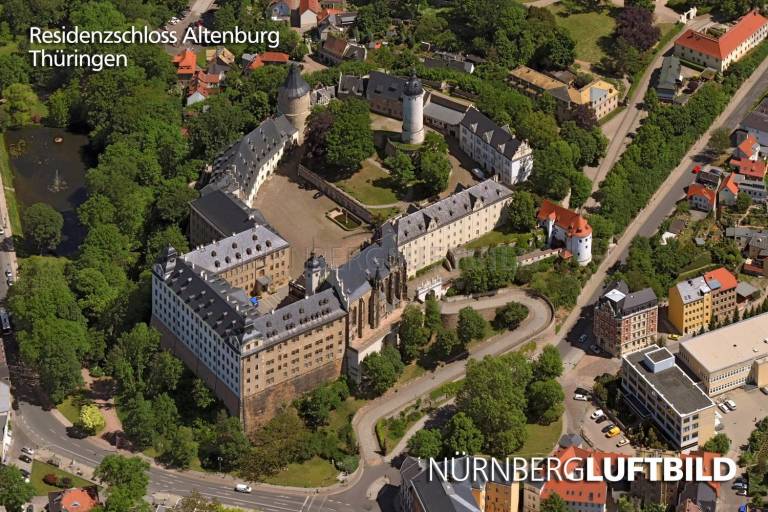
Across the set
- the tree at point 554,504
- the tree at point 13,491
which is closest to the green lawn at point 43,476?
the tree at point 13,491

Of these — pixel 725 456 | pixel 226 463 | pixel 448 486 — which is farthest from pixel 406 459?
pixel 725 456

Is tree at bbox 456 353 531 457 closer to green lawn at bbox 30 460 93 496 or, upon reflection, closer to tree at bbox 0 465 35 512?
green lawn at bbox 30 460 93 496

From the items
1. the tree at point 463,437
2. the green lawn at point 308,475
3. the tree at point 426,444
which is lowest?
the green lawn at point 308,475

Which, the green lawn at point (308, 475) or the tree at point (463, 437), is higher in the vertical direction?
the tree at point (463, 437)

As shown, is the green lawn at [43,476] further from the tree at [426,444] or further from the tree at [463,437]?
the tree at [463,437]

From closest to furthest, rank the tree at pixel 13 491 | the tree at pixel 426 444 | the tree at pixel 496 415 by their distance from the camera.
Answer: the tree at pixel 13 491, the tree at pixel 426 444, the tree at pixel 496 415

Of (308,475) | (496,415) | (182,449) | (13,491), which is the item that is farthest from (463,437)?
(13,491)

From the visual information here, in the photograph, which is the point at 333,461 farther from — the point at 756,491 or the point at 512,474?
the point at 756,491

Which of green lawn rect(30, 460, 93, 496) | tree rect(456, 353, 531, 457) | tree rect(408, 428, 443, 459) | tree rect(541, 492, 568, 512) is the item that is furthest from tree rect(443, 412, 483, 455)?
green lawn rect(30, 460, 93, 496)
